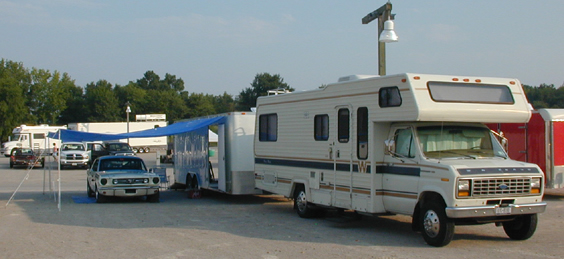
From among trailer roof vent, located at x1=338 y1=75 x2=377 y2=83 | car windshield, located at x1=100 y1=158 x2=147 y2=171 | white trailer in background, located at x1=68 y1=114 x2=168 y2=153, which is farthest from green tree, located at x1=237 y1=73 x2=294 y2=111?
trailer roof vent, located at x1=338 y1=75 x2=377 y2=83

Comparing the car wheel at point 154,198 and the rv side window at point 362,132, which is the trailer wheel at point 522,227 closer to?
the rv side window at point 362,132

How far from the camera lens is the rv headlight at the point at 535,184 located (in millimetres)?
9262

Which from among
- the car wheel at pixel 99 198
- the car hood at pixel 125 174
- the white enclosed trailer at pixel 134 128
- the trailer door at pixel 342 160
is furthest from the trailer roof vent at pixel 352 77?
the white enclosed trailer at pixel 134 128

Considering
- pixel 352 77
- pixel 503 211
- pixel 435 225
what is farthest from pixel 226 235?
pixel 503 211

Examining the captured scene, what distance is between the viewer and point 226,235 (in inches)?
417

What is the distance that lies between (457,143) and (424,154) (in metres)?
0.75

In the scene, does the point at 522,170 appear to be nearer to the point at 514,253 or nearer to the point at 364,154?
the point at 514,253

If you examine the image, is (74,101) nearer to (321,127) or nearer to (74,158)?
(74,158)

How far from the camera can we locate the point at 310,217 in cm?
1291

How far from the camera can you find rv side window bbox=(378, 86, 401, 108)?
9914 mm

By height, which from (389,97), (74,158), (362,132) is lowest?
(74,158)

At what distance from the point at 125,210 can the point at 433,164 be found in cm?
844

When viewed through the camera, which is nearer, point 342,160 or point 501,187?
point 501,187

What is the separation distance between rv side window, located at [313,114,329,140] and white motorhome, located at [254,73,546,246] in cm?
2
